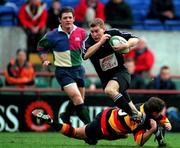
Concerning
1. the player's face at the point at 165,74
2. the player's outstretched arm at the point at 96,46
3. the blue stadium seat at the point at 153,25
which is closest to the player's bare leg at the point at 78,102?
the player's outstretched arm at the point at 96,46

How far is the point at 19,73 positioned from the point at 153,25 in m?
4.08

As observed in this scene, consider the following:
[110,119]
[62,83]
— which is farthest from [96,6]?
[110,119]

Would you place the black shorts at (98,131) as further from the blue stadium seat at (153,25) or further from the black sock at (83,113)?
the blue stadium seat at (153,25)

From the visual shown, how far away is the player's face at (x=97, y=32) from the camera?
1195cm

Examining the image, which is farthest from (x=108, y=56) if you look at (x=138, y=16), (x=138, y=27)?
(x=138, y=16)

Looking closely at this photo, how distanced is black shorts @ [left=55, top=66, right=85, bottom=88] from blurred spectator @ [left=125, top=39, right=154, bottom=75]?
15.0 ft

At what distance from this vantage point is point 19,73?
55.2ft

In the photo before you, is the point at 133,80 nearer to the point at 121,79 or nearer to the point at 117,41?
the point at 121,79

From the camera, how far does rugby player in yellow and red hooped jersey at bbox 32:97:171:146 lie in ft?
36.0

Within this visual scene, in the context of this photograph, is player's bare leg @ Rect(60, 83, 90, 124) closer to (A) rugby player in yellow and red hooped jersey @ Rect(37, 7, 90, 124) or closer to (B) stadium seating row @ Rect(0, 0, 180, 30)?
(A) rugby player in yellow and red hooped jersey @ Rect(37, 7, 90, 124)

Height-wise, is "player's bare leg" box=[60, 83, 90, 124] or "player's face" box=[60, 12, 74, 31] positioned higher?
"player's face" box=[60, 12, 74, 31]

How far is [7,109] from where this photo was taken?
53.0 feet

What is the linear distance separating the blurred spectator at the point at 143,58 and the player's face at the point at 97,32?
585cm

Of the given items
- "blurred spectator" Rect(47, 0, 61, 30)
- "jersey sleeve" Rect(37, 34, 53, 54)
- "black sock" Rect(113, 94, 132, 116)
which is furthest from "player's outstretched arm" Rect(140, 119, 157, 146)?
"blurred spectator" Rect(47, 0, 61, 30)
